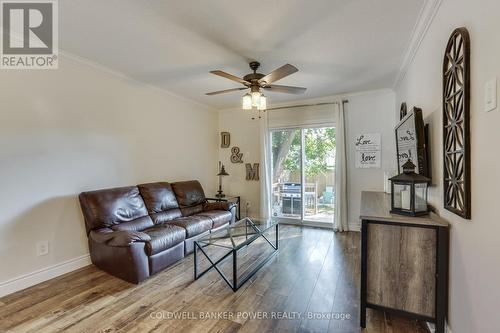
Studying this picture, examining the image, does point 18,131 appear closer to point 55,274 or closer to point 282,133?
point 55,274

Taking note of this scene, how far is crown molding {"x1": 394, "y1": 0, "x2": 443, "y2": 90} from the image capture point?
73.8 inches

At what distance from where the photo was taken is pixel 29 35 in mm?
2410

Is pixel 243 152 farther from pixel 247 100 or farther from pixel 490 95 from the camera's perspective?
pixel 490 95

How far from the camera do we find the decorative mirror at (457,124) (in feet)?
4.38

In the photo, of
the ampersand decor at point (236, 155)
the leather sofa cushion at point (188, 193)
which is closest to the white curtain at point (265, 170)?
the ampersand decor at point (236, 155)

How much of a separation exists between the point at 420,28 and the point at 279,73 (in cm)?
127

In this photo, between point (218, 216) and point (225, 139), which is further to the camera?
point (225, 139)

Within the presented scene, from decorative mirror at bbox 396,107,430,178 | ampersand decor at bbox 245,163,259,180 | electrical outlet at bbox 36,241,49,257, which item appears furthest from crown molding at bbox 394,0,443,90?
electrical outlet at bbox 36,241,49,257

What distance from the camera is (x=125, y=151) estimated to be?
3486 mm

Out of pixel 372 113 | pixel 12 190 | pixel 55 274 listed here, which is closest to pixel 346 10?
pixel 372 113

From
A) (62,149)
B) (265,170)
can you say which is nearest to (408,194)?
(265,170)

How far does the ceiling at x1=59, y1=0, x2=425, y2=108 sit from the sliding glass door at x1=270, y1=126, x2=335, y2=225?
141cm

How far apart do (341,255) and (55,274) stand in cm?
336

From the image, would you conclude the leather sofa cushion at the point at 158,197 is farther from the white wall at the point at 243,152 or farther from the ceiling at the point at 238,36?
the white wall at the point at 243,152
